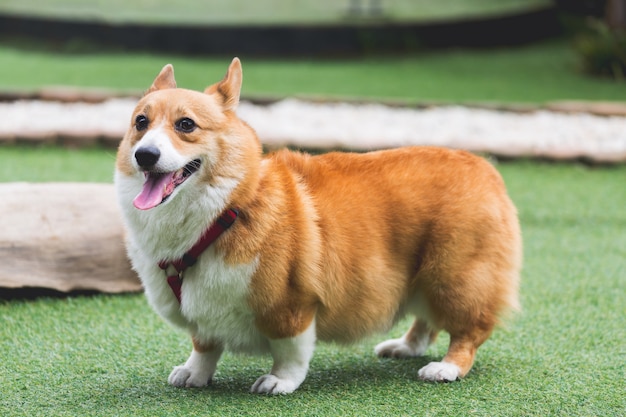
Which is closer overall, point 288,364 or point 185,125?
point 185,125

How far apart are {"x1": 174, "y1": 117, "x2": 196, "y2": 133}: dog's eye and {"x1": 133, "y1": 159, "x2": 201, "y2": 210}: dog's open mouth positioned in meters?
0.11

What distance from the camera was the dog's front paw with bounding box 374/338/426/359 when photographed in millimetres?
3721

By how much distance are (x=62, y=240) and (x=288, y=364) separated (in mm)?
1507

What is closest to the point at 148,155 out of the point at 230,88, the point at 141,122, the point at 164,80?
the point at 141,122

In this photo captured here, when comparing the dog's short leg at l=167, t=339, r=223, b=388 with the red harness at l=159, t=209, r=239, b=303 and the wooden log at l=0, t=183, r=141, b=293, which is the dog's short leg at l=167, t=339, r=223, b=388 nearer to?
the red harness at l=159, t=209, r=239, b=303

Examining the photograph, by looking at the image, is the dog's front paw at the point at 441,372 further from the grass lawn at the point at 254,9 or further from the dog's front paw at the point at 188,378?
the grass lawn at the point at 254,9

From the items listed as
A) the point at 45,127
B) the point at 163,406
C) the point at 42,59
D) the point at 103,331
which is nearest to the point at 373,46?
the point at 42,59

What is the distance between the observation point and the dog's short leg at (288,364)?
10.3 feet

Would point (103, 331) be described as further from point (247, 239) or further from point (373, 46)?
point (373, 46)

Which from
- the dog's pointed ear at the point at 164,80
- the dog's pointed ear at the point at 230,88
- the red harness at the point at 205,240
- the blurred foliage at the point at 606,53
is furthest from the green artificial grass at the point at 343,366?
the blurred foliage at the point at 606,53

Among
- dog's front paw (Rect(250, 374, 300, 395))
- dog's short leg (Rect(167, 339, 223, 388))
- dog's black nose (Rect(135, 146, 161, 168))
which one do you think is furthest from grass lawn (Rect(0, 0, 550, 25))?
dog's black nose (Rect(135, 146, 161, 168))

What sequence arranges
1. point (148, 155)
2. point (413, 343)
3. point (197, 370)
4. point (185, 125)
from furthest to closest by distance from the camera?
point (413, 343)
point (197, 370)
point (185, 125)
point (148, 155)

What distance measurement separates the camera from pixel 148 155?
2.83 meters

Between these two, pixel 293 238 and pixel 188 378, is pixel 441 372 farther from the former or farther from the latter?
pixel 188 378
